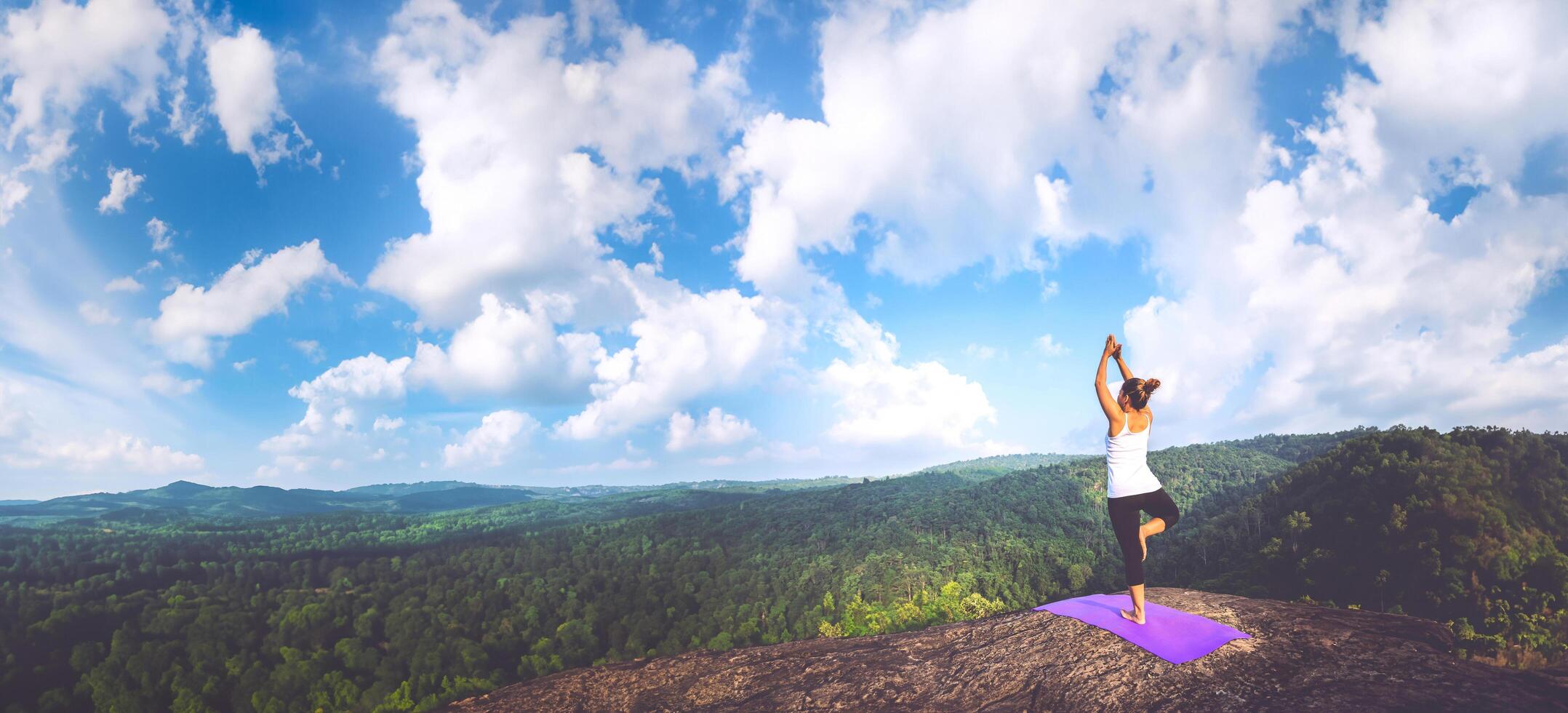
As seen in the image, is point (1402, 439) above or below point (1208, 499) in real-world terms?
above

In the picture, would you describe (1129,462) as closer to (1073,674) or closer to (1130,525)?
(1130,525)

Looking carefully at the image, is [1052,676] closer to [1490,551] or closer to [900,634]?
[900,634]

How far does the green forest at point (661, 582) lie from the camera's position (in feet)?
167

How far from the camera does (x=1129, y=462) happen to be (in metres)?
8.80

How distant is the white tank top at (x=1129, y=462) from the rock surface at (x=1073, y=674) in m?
2.36

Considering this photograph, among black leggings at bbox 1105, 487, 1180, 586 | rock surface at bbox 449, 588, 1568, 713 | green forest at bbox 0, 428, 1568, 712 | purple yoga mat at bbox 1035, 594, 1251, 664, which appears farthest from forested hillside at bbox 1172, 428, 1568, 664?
black leggings at bbox 1105, 487, 1180, 586

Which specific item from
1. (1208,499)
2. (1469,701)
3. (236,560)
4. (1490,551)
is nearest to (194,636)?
(236,560)

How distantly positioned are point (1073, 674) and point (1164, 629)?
187 cm

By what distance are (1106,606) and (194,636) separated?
369ft

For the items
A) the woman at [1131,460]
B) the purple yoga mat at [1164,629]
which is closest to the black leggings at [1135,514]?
the woman at [1131,460]

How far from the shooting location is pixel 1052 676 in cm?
891

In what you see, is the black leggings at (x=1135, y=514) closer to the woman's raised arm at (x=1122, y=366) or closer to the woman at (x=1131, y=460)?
the woman at (x=1131, y=460)

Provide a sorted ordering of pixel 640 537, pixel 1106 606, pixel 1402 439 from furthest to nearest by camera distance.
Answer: pixel 640 537, pixel 1402 439, pixel 1106 606

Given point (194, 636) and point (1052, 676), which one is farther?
point (194, 636)
